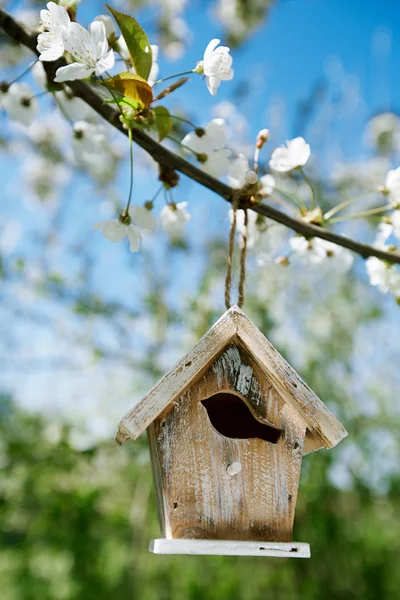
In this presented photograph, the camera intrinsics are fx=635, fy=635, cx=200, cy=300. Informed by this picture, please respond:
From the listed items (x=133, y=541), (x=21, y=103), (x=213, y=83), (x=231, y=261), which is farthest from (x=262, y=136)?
(x=133, y=541)

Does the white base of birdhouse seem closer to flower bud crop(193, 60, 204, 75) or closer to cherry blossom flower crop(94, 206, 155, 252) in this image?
cherry blossom flower crop(94, 206, 155, 252)

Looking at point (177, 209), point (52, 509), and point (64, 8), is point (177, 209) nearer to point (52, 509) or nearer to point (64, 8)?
point (64, 8)

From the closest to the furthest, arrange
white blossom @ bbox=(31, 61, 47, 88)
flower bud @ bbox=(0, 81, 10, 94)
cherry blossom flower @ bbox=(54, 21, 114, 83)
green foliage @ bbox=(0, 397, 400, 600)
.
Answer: cherry blossom flower @ bbox=(54, 21, 114, 83)
flower bud @ bbox=(0, 81, 10, 94)
white blossom @ bbox=(31, 61, 47, 88)
green foliage @ bbox=(0, 397, 400, 600)

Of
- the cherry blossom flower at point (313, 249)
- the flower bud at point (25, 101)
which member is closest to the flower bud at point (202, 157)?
the cherry blossom flower at point (313, 249)

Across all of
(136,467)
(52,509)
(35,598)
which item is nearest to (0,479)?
(52,509)

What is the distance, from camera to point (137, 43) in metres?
0.85

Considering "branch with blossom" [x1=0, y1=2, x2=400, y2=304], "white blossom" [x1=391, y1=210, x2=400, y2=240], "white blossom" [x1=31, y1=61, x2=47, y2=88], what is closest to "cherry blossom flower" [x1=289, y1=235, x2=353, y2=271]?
"branch with blossom" [x1=0, y1=2, x2=400, y2=304]

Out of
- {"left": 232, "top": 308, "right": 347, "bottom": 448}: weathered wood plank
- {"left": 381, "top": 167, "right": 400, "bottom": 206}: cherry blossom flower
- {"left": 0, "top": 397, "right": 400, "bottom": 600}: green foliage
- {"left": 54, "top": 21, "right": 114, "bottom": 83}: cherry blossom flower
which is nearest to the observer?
{"left": 54, "top": 21, "right": 114, "bottom": 83}: cherry blossom flower

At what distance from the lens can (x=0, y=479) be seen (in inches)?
123

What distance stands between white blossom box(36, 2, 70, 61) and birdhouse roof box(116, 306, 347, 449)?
0.42 meters

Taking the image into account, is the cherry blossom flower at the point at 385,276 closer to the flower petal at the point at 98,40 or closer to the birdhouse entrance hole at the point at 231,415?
the birdhouse entrance hole at the point at 231,415

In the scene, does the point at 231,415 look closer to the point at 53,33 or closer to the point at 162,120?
the point at 162,120

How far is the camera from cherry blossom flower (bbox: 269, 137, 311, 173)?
1096 millimetres

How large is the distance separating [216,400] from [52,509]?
2410mm
